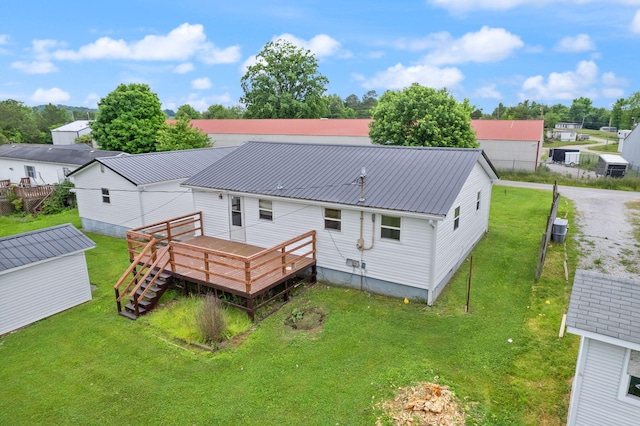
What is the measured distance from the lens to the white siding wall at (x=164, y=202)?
64.0ft

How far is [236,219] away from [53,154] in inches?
902

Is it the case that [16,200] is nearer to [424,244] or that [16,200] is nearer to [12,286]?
[12,286]

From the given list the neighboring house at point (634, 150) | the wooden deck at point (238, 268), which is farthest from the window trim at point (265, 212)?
the neighboring house at point (634, 150)

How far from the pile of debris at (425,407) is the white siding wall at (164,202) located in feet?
49.3

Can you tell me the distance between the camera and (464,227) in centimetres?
1514

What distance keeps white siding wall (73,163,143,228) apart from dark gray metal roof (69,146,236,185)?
368 millimetres

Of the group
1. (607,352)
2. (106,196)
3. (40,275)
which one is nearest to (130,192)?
(106,196)

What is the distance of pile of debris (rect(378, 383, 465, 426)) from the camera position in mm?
7629

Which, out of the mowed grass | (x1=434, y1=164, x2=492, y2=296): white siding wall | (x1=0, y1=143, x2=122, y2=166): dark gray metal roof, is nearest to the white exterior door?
the mowed grass

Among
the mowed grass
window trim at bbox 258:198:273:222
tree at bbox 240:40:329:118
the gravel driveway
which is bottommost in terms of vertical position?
the mowed grass

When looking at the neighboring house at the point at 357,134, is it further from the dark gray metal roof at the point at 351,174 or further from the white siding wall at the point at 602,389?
the white siding wall at the point at 602,389

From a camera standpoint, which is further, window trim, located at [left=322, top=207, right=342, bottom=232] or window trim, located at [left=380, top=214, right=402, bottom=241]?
window trim, located at [left=322, top=207, right=342, bottom=232]

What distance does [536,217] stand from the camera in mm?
Answer: 22453

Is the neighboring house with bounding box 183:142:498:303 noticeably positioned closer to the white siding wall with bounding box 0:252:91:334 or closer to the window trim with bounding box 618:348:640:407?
the white siding wall with bounding box 0:252:91:334
